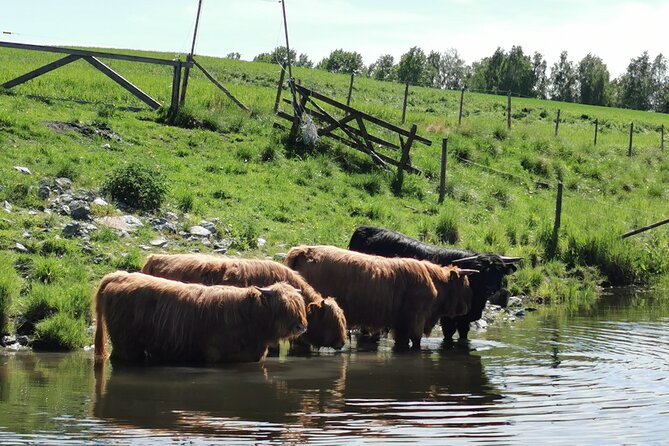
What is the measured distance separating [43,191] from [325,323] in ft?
21.0

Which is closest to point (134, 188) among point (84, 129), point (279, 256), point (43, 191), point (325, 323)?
point (43, 191)

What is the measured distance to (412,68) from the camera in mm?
126625

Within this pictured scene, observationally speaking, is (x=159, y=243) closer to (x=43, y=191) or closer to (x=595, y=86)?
(x=43, y=191)

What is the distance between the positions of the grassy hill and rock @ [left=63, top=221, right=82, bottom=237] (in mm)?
137

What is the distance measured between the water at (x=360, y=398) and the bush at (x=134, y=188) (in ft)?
18.1

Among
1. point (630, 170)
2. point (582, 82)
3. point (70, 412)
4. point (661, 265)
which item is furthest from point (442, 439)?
point (582, 82)

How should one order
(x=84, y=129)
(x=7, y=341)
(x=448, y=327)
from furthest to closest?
(x=84, y=129) < (x=448, y=327) < (x=7, y=341)

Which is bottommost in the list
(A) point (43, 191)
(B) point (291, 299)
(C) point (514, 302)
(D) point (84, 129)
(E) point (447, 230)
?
(C) point (514, 302)

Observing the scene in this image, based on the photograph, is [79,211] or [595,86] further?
[595,86]

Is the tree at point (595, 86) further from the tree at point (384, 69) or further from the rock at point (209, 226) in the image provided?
the rock at point (209, 226)

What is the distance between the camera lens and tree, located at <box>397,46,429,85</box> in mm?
126188

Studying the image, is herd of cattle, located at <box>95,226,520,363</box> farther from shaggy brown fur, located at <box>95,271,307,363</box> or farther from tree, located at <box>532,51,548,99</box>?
tree, located at <box>532,51,548,99</box>

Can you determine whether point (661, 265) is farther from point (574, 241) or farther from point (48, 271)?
point (48, 271)

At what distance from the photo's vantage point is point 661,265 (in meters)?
22.7
